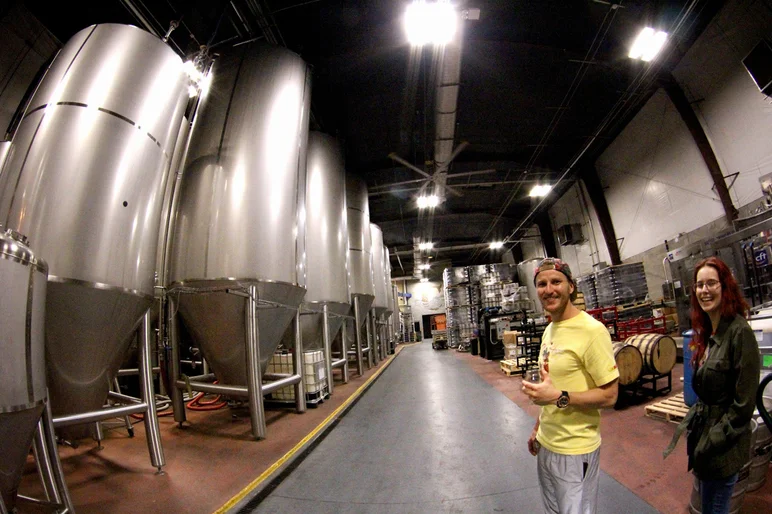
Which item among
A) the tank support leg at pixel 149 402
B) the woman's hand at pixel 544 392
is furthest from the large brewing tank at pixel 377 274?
the woman's hand at pixel 544 392

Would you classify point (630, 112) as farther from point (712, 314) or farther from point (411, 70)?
point (712, 314)

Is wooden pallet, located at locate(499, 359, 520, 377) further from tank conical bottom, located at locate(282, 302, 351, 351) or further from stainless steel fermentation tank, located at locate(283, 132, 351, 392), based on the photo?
tank conical bottom, located at locate(282, 302, 351, 351)

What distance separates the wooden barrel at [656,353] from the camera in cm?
473

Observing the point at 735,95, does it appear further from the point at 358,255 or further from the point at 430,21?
the point at 358,255

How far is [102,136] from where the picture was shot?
8.40ft

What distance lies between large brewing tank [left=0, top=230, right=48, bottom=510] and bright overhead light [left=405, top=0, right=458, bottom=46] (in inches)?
226

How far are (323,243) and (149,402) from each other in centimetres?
412

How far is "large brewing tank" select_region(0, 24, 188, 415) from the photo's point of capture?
231 centimetres

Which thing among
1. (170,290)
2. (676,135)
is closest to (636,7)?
(676,135)

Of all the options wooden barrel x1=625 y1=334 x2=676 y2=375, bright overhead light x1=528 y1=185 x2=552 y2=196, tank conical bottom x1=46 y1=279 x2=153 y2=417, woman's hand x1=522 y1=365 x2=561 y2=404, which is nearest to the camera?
woman's hand x1=522 y1=365 x2=561 y2=404

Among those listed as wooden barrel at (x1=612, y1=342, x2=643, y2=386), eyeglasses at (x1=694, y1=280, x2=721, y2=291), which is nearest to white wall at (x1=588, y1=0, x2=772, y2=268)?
wooden barrel at (x1=612, y1=342, x2=643, y2=386)

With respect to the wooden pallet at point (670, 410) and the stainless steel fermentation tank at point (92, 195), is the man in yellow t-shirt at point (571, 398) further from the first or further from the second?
the wooden pallet at point (670, 410)

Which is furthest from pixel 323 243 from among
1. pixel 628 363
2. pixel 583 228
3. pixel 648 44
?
pixel 583 228

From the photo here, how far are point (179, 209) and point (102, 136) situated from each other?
1.50 meters
